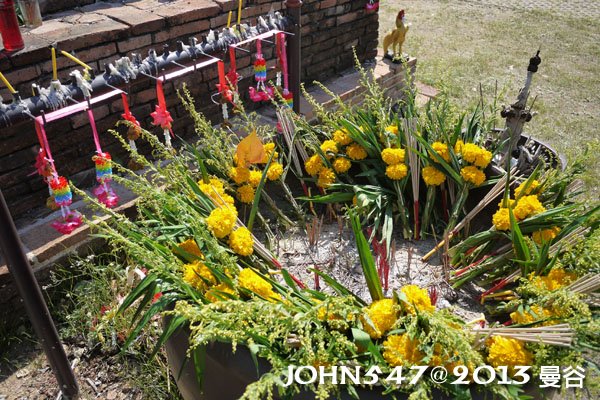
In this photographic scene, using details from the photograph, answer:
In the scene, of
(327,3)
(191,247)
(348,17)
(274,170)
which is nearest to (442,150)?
(274,170)

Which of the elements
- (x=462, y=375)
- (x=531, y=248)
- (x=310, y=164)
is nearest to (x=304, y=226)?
(x=310, y=164)

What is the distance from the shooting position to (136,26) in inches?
98.3

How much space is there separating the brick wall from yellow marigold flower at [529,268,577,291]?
155cm

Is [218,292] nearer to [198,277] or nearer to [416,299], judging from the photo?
[198,277]

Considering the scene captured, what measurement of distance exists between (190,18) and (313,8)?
97 cm

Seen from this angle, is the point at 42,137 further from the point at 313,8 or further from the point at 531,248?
the point at 313,8

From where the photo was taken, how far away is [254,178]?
6.05 ft

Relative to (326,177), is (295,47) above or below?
above

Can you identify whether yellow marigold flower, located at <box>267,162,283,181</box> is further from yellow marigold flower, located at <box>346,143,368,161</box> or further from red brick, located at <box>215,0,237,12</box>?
red brick, located at <box>215,0,237,12</box>

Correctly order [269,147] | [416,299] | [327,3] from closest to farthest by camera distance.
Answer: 1. [416,299]
2. [269,147]
3. [327,3]

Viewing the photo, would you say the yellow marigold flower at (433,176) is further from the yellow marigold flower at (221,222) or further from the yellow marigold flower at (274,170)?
the yellow marigold flower at (221,222)

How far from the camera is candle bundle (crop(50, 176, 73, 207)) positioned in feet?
6.36

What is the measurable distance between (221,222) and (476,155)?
90cm

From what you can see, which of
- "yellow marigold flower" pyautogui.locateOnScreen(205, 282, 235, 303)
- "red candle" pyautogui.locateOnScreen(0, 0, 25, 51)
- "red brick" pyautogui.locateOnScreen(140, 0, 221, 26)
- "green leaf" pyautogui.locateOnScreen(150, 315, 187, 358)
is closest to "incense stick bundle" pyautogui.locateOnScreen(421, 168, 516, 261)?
"yellow marigold flower" pyautogui.locateOnScreen(205, 282, 235, 303)
